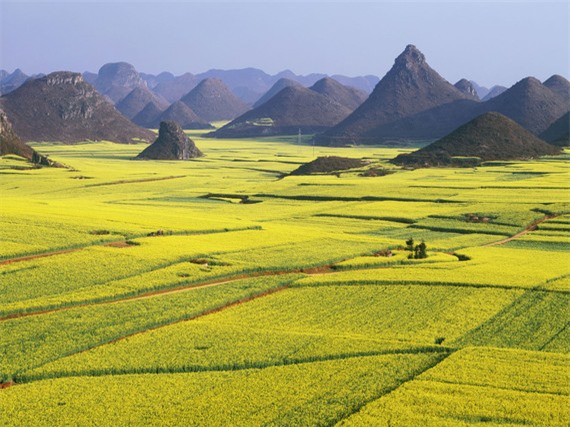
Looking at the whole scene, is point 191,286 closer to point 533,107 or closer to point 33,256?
point 33,256

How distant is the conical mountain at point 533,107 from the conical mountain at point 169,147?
87711 millimetres

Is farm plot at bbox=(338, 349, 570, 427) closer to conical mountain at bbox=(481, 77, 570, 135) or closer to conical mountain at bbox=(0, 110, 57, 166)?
conical mountain at bbox=(0, 110, 57, 166)

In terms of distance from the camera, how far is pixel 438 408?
1803 centimetres

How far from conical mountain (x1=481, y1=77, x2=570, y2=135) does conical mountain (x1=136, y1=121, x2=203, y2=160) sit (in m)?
87.7

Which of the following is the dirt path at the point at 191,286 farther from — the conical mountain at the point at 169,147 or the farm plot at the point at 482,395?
the conical mountain at the point at 169,147

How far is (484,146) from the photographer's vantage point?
398 feet

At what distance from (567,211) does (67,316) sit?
45.8 meters

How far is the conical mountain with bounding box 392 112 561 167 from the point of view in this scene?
382 feet

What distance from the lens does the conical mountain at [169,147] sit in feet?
481

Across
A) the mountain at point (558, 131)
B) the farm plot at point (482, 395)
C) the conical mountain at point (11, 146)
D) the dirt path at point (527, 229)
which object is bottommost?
the farm plot at point (482, 395)

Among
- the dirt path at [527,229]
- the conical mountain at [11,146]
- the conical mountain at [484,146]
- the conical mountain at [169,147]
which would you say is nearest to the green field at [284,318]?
the dirt path at [527,229]

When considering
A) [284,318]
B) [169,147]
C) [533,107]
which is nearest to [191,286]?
[284,318]

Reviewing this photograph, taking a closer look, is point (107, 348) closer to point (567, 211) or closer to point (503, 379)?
point (503, 379)

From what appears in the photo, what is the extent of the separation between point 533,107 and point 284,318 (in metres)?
177
